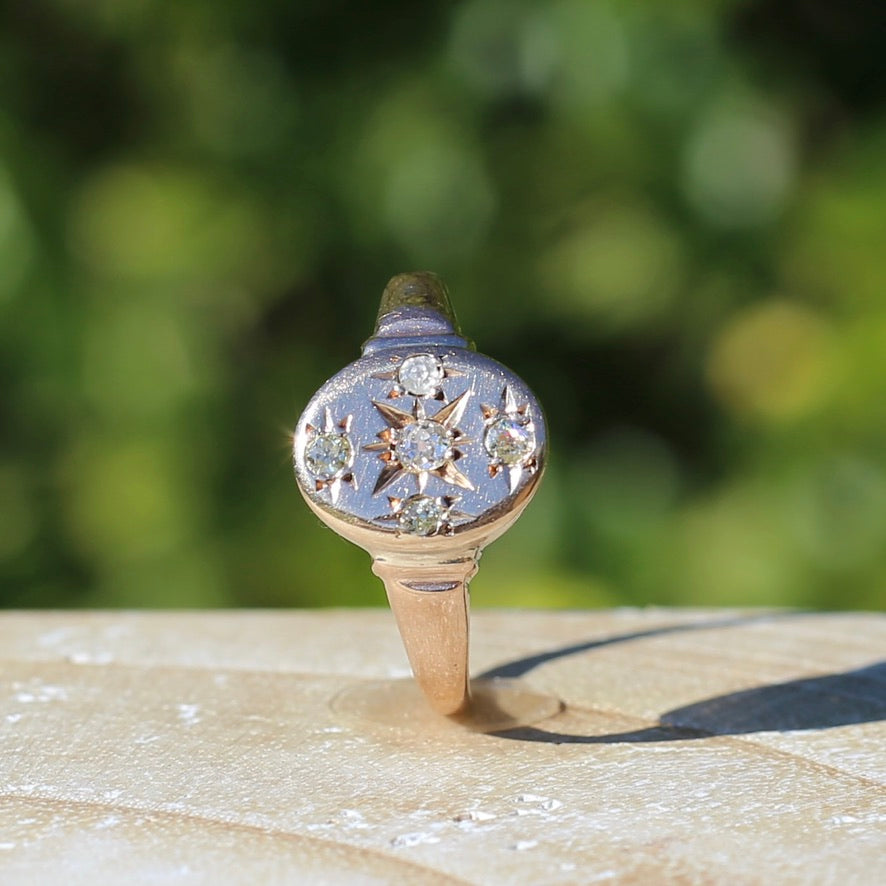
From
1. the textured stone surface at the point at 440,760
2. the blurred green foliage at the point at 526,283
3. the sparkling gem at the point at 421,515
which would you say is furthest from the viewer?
the blurred green foliage at the point at 526,283

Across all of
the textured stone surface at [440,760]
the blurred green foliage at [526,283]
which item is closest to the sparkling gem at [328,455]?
the textured stone surface at [440,760]

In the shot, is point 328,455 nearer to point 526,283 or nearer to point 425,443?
point 425,443

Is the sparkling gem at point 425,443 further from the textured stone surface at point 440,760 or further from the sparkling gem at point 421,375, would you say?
the textured stone surface at point 440,760

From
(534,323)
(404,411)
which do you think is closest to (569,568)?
(534,323)

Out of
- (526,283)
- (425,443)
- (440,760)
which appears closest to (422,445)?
(425,443)

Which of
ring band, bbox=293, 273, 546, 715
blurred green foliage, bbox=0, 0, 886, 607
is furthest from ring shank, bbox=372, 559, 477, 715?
blurred green foliage, bbox=0, 0, 886, 607

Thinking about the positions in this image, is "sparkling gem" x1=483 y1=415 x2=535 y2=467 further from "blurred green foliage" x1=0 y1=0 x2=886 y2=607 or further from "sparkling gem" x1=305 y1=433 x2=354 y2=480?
"blurred green foliage" x1=0 y1=0 x2=886 y2=607

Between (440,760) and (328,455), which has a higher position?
(328,455)
